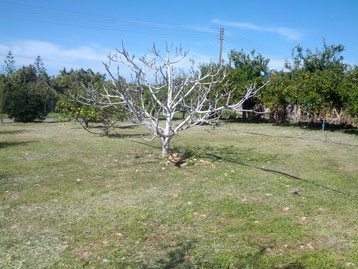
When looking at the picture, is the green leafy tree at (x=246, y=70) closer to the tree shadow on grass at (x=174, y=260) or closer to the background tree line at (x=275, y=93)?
the background tree line at (x=275, y=93)

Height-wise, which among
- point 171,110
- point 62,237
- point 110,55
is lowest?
point 62,237

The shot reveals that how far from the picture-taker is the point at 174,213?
4.50 m

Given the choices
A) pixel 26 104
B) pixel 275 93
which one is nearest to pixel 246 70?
pixel 275 93

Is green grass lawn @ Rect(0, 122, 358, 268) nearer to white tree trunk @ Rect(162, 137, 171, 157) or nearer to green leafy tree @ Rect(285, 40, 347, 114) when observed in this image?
white tree trunk @ Rect(162, 137, 171, 157)

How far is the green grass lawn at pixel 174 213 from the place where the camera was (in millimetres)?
3344

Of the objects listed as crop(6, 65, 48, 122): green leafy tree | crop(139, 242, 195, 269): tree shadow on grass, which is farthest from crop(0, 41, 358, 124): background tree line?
crop(139, 242, 195, 269): tree shadow on grass

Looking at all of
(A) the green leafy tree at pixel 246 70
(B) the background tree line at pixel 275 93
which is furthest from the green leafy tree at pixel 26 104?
(A) the green leafy tree at pixel 246 70

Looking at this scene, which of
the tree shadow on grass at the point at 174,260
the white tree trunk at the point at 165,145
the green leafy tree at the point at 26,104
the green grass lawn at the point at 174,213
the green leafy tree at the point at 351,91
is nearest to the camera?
the tree shadow on grass at the point at 174,260

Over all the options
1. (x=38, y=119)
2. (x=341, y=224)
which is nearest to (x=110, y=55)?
(x=341, y=224)

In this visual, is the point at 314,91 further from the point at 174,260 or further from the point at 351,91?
the point at 174,260

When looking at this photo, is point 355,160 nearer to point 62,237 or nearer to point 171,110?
point 171,110

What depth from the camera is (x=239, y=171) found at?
6.98m

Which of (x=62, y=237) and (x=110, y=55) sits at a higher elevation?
(x=110, y=55)

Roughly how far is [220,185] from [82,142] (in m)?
6.59
